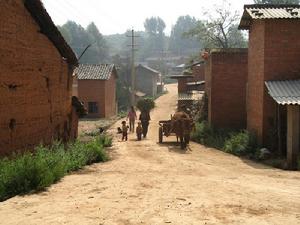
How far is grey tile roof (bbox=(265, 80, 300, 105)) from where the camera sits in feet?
48.1

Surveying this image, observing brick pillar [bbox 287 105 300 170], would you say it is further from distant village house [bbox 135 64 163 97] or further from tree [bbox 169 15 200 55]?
tree [bbox 169 15 200 55]

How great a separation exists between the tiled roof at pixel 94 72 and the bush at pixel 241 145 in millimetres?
26573

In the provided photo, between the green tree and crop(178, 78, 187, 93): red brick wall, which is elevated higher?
the green tree

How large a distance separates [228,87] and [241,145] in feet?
18.9

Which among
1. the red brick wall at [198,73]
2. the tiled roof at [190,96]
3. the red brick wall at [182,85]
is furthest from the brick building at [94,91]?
the tiled roof at [190,96]

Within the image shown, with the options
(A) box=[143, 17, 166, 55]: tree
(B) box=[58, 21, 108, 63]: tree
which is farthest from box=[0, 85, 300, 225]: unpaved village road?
(A) box=[143, 17, 166, 55]: tree

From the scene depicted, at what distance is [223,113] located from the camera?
75.5 feet

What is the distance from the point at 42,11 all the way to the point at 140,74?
51.3m

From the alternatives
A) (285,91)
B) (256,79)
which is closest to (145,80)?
(256,79)

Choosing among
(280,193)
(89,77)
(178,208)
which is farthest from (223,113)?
(89,77)

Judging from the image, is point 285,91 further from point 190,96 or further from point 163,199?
point 190,96

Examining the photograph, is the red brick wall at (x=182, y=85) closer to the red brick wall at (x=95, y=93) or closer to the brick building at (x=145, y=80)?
the red brick wall at (x=95, y=93)

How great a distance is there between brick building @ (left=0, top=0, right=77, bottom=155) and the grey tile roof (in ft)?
25.1

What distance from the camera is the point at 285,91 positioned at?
15766mm
